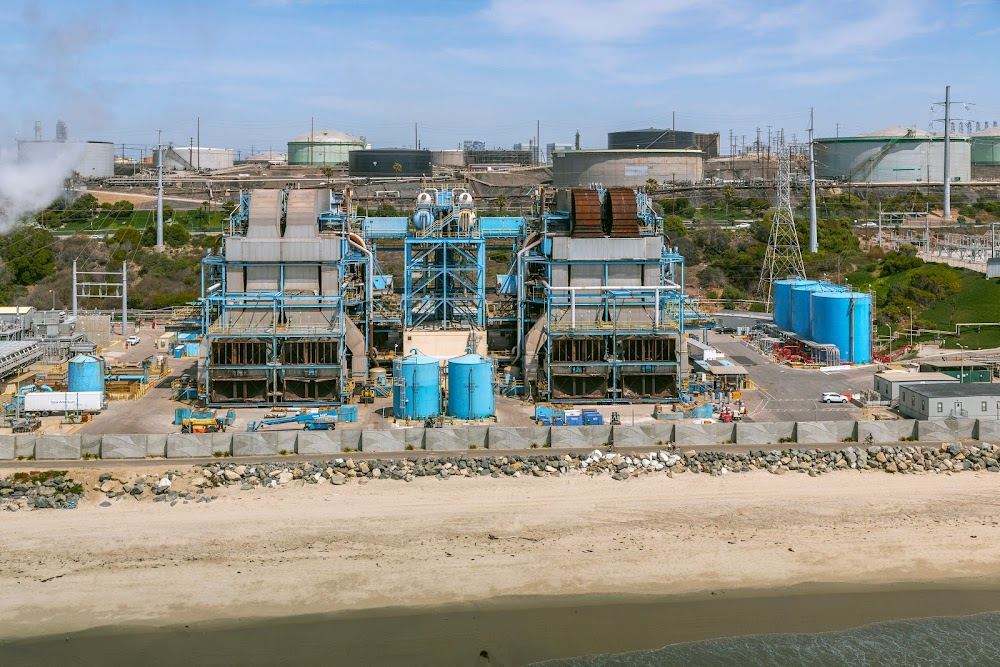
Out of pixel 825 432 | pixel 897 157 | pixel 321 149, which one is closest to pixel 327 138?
pixel 321 149

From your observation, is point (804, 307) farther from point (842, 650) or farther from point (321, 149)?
point (321, 149)

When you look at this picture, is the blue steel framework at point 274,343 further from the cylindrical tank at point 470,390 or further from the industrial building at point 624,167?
the industrial building at point 624,167

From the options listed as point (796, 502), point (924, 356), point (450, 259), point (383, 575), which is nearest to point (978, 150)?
point (924, 356)

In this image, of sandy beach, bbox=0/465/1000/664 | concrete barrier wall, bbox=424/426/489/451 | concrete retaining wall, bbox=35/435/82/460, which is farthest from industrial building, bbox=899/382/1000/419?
concrete retaining wall, bbox=35/435/82/460

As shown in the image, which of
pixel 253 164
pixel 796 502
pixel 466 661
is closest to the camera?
pixel 466 661

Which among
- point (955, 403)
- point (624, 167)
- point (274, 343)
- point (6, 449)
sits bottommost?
point (6, 449)

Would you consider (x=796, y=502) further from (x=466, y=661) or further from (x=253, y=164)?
(x=253, y=164)

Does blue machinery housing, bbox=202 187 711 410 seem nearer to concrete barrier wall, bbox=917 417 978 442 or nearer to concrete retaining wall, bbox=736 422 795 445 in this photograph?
concrete retaining wall, bbox=736 422 795 445
